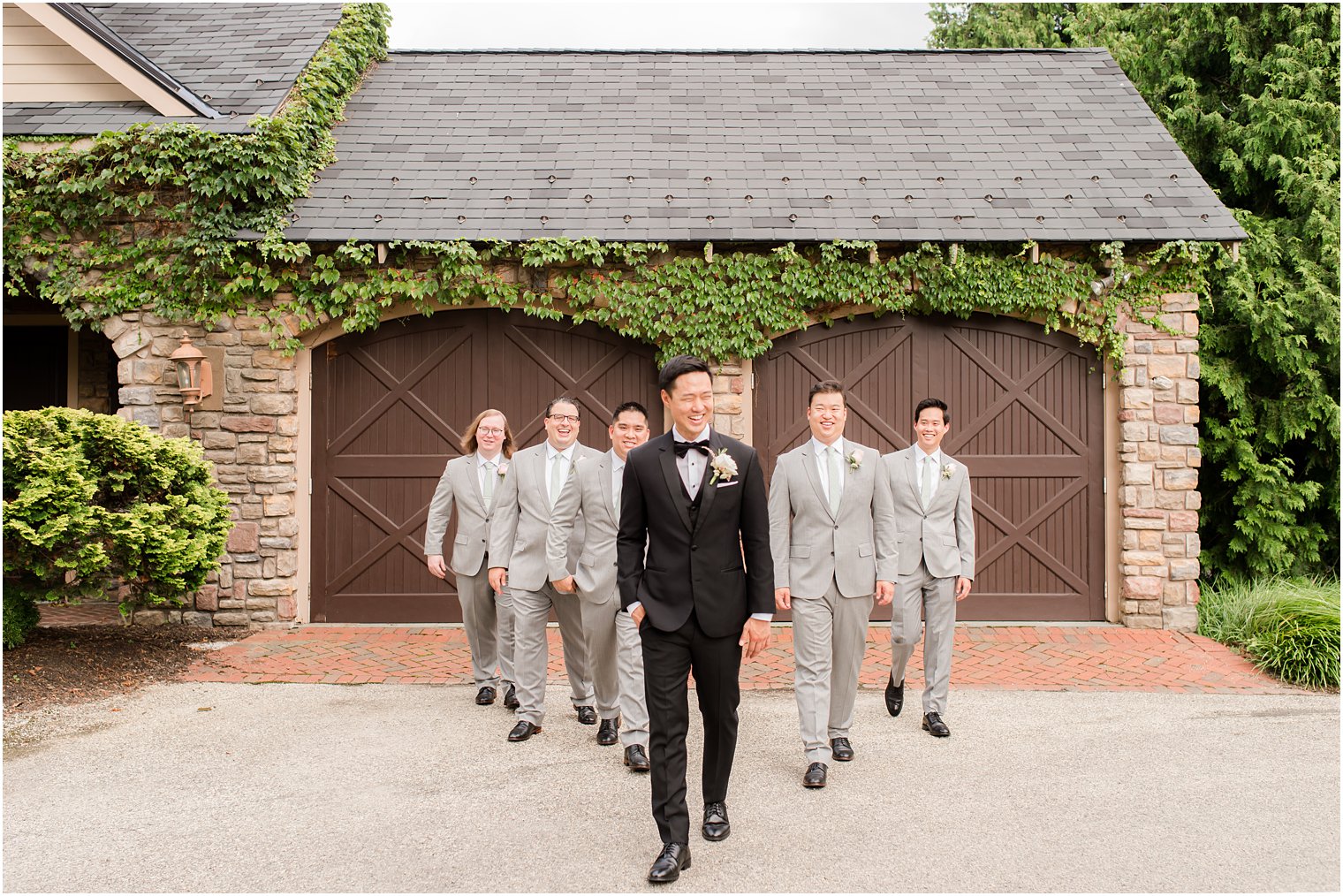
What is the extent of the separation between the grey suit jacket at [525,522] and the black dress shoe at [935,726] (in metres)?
2.30

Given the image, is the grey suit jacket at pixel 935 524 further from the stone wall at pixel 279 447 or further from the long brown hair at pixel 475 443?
the stone wall at pixel 279 447

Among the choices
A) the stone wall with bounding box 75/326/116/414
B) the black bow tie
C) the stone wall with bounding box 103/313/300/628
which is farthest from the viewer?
the stone wall with bounding box 75/326/116/414

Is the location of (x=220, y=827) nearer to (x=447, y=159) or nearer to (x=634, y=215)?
(x=634, y=215)

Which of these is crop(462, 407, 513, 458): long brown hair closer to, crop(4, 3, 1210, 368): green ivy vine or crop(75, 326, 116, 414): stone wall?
crop(4, 3, 1210, 368): green ivy vine

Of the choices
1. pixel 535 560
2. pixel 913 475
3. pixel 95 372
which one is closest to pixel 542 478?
pixel 535 560

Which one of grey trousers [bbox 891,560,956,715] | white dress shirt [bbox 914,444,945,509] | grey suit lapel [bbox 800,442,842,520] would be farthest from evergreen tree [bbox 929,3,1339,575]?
grey suit lapel [bbox 800,442,842,520]

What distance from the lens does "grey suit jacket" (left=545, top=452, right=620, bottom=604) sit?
14.8ft

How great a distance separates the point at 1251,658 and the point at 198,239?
8.92 meters

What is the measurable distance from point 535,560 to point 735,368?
331cm

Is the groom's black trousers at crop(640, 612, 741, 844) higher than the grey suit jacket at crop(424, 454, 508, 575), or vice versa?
the grey suit jacket at crop(424, 454, 508, 575)

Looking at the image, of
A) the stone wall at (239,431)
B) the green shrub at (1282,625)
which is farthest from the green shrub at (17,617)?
the green shrub at (1282,625)

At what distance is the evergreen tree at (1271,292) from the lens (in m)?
8.65

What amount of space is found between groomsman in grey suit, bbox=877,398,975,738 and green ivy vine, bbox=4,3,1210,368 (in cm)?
270

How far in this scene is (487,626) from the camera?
18.5 ft
